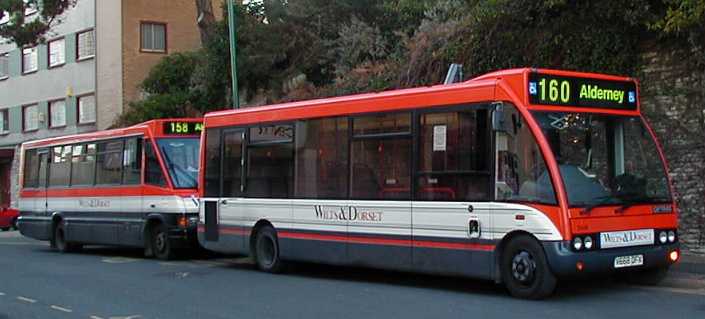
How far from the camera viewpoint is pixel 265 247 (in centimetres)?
1443

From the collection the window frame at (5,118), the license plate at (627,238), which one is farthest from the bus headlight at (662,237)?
the window frame at (5,118)

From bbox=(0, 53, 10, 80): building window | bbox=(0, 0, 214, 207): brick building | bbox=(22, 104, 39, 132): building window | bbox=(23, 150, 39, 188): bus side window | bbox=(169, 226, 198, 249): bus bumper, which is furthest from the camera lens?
bbox=(0, 53, 10, 80): building window

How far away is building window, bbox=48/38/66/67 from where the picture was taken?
4056 centimetres

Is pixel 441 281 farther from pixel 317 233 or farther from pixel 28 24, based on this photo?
pixel 28 24

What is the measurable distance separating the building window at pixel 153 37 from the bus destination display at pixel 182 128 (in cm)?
2077

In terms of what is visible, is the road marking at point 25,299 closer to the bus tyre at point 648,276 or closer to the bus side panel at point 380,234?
the bus side panel at point 380,234

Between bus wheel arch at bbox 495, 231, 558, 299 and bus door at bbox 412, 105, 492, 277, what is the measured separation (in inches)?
8.7

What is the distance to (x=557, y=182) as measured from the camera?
9.92 m

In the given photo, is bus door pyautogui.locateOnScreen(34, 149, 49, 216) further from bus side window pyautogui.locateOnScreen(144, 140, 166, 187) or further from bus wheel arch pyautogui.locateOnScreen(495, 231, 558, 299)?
bus wheel arch pyautogui.locateOnScreen(495, 231, 558, 299)

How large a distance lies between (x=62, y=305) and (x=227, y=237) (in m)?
4.06

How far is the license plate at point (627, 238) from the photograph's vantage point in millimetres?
10125

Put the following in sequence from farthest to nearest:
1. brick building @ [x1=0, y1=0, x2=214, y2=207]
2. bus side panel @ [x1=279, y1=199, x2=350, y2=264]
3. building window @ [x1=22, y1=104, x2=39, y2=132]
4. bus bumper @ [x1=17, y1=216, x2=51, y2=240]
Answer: building window @ [x1=22, y1=104, x2=39, y2=132] → brick building @ [x1=0, y1=0, x2=214, y2=207] → bus bumper @ [x1=17, y1=216, x2=51, y2=240] → bus side panel @ [x1=279, y1=199, x2=350, y2=264]

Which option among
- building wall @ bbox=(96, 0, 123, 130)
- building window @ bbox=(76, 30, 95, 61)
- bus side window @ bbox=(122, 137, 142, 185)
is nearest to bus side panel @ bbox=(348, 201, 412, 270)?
bus side window @ bbox=(122, 137, 142, 185)

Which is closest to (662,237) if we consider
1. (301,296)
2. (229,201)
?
(301,296)
